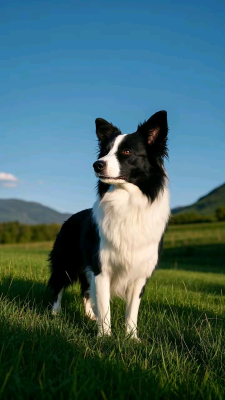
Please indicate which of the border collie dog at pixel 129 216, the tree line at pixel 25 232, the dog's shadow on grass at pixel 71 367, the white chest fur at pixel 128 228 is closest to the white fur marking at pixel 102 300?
the border collie dog at pixel 129 216

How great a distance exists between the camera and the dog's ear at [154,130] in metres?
4.88

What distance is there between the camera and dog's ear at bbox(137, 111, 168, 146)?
488 cm

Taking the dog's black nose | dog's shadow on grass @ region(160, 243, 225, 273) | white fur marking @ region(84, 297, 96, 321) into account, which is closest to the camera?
the dog's black nose

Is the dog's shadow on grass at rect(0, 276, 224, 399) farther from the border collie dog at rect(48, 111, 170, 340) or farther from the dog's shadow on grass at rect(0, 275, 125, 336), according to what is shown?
the dog's shadow on grass at rect(0, 275, 125, 336)

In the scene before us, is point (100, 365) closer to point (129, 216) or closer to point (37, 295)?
point (129, 216)

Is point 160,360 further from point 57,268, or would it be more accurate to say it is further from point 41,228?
point 41,228

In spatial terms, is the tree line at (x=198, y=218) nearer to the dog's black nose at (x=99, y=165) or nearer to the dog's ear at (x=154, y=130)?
the dog's ear at (x=154, y=130)

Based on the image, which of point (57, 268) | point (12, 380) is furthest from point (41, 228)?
point (12, 380)

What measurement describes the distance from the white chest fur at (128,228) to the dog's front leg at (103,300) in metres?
0.13

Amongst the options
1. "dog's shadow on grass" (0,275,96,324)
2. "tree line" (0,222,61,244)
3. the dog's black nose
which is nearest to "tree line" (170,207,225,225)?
"tree line" (0,222,61,244)

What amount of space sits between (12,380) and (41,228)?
61.3m

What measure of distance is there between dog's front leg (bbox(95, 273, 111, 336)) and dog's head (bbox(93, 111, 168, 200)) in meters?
1.21

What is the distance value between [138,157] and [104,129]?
2.83ft

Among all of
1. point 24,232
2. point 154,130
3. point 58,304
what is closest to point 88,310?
point 58,304
